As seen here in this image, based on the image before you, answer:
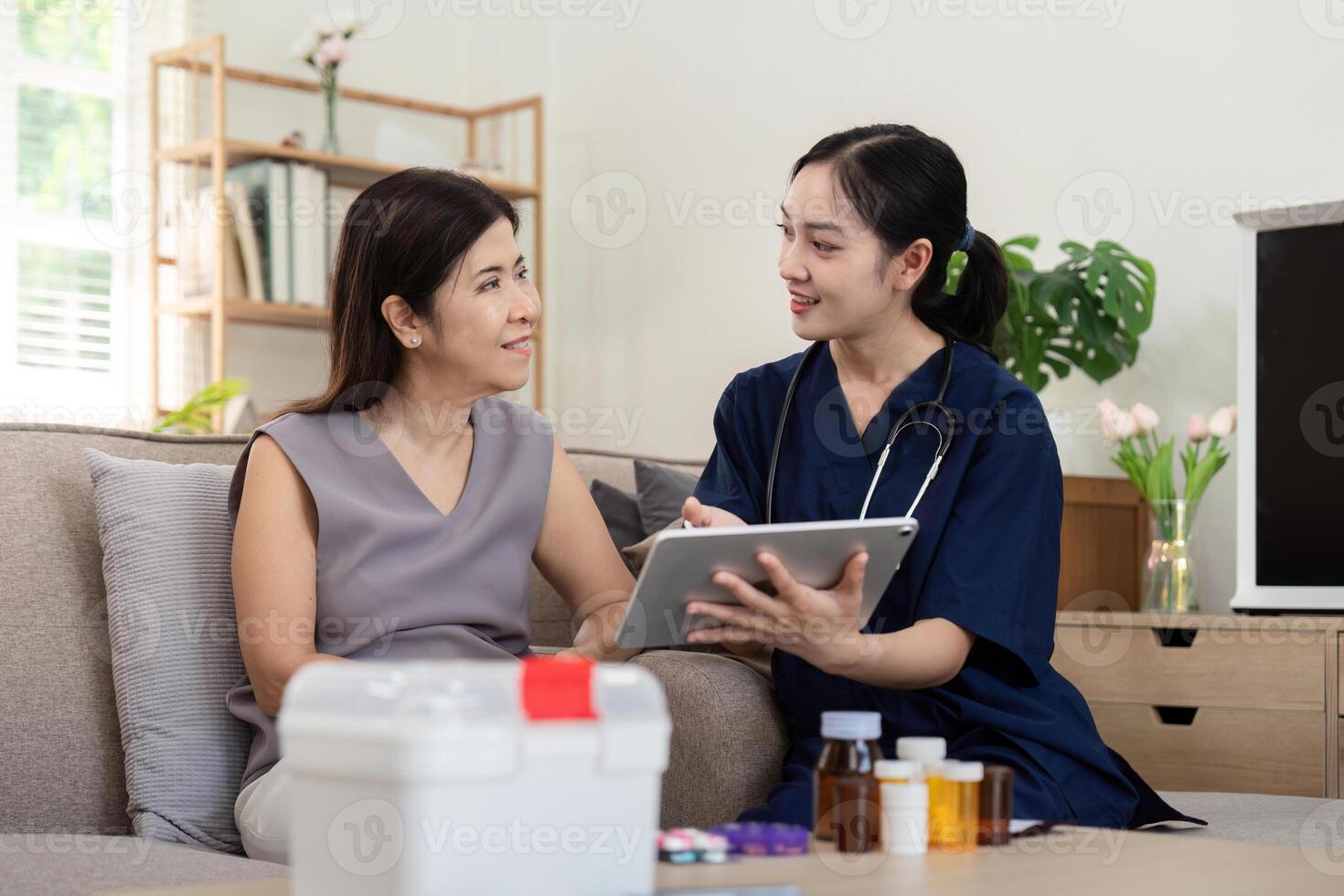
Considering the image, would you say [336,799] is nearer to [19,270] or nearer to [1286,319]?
[1286,319]

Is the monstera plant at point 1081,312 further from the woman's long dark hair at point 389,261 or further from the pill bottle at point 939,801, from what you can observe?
the pill bottle at point 939,801

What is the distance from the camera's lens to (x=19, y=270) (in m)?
3.97

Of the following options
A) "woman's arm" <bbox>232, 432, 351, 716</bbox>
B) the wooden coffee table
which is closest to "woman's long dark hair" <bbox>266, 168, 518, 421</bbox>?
"woman's arm" <bbox>232, 432, 351, 716</bbox>

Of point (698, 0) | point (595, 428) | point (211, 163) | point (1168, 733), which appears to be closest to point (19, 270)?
point (211, 163)

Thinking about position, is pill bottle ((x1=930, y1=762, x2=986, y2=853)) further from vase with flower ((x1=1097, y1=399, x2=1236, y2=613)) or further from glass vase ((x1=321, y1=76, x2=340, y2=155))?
glass vase ((x1=321, y1=76, x2=340, y2=155))

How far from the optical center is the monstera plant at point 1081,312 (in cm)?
283

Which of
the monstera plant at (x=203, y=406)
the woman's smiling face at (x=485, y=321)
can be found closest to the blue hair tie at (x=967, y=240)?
the woman's smiling face at (x=485, y=321)

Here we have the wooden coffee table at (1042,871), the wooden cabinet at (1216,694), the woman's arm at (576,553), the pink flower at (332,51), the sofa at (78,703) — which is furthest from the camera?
the pink flower at (332,51)

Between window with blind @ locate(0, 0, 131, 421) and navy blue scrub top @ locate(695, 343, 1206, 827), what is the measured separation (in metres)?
2.85

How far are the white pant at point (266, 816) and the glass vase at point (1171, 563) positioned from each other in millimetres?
1678

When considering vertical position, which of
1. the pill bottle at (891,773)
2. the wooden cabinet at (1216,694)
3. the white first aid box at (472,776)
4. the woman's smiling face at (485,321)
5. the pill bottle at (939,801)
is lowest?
the wooden cabinet at (1216,694)

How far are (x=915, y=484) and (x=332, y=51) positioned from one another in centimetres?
288

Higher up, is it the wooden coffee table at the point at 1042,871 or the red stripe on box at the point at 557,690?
the red stripe on box at the point at 557,690

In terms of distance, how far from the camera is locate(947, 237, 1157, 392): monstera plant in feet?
9.30
